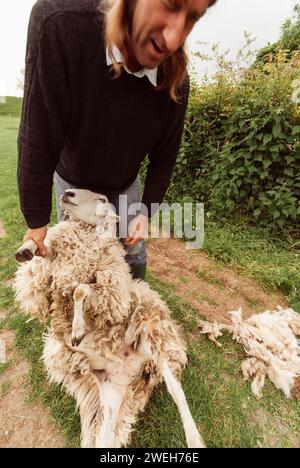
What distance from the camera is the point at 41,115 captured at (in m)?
1.35

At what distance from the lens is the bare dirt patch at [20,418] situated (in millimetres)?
1796

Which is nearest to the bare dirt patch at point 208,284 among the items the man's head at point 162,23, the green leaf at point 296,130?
the green leaf at point 296,130

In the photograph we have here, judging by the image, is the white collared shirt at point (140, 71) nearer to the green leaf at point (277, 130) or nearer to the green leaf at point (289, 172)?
the green leaf at point (277, 130)

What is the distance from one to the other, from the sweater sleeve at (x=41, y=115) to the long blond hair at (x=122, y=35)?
0.70 ft

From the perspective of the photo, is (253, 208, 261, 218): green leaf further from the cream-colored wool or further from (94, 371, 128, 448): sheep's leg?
(94, 371, 128, 448): sheep's leg

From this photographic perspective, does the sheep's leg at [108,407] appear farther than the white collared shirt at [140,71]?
Yes

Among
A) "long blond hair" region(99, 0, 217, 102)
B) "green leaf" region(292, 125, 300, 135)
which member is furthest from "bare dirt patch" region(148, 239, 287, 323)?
"long blond hair" region(99, 0, 217, 102)

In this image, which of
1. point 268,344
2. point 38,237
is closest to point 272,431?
point 268,344

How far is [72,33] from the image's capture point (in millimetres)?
1236

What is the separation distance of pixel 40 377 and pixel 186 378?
108 centimetres

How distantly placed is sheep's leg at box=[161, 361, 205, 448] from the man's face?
1642mm

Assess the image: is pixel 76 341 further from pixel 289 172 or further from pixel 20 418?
pixel 289 172

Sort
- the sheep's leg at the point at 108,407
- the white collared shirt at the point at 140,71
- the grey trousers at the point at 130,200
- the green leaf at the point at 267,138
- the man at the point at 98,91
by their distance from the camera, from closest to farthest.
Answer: the man at the point at 98,91, the white collared shirt at the point at 140,71, the sheep's leg at the point at 108,407, the grey trousers at the point at 130,200, the green leaf at the point at 267,138
